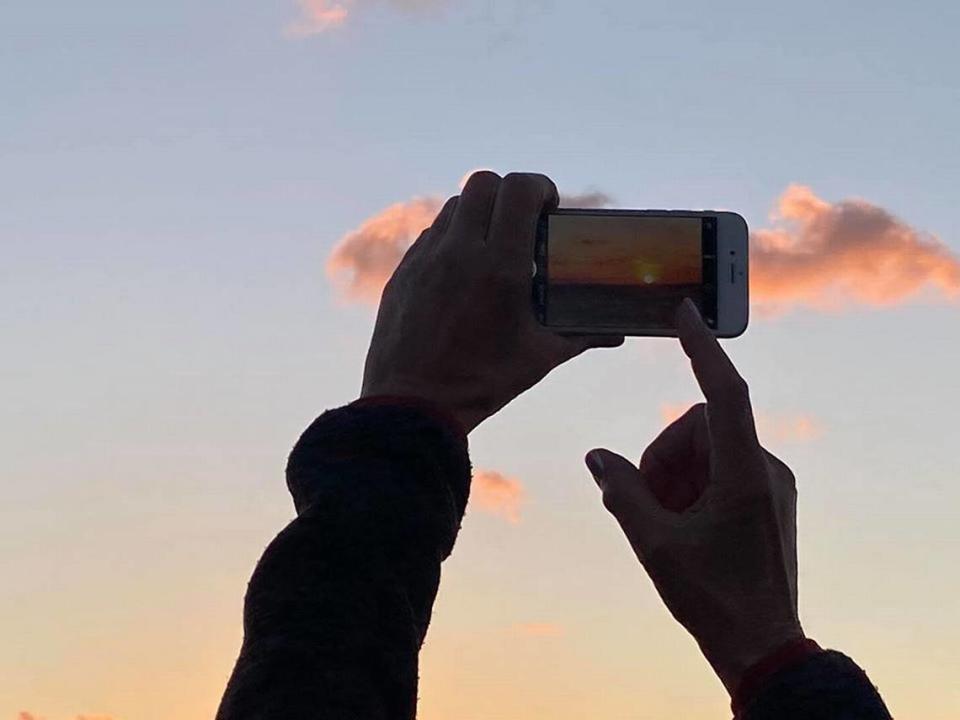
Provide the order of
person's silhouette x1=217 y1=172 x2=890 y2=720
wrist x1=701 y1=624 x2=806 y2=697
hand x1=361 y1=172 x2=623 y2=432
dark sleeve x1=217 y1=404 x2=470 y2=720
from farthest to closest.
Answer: hand x1=361 y1=172 x2=623 y2=432 → wrist x1=701 y1=624 x2=806 y2=697 → person's silhouette x1=217 y1=172 x2=890 y2=720 → dark sleeve x1=217 y1=404 x2=470 y2=720

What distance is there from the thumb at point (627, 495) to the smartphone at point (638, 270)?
0.57 m

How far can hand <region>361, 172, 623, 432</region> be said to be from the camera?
12.7 ft

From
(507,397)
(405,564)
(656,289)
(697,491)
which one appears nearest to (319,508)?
(405,564)

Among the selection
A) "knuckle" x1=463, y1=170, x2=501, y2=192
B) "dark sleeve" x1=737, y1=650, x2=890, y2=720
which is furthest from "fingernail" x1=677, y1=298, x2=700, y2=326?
"dark sleeve" x1=737, y1=650, x2=890, y2=720

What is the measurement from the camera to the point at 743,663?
3592mm

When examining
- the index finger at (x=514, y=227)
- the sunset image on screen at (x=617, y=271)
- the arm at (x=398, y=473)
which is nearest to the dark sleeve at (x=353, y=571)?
the arm at (x=398, y=473)

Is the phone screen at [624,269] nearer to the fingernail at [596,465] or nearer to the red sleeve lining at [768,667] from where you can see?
the fingernail at [596,465]

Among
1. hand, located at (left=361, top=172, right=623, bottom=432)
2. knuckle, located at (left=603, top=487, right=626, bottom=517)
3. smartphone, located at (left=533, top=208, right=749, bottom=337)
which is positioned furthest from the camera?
smartphone, located at (left=533, top=208, right=749, bottom=337)

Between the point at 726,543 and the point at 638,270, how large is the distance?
1529 mm

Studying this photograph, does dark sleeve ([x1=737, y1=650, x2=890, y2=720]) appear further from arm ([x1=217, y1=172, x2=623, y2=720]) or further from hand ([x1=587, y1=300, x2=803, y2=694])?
arm ([x1=217, y1=172, x2=623, y2=720])

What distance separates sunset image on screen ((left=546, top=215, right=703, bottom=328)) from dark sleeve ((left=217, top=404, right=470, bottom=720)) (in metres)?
1.22

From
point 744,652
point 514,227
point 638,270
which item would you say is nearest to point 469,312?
point 514,227

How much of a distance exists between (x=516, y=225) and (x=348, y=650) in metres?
1.66

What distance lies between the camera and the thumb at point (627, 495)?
3.94 m
